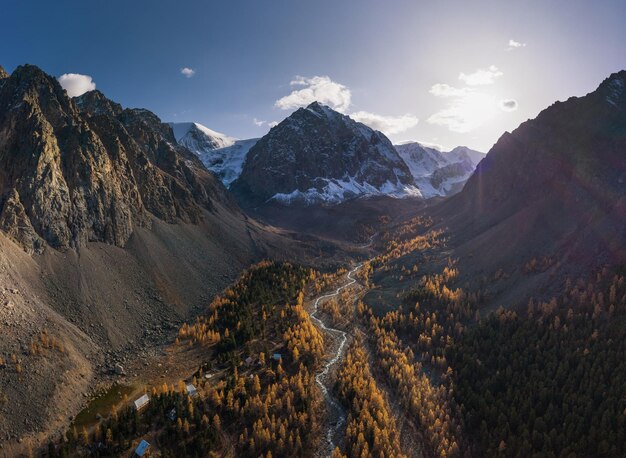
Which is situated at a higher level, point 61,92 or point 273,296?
point 61,92

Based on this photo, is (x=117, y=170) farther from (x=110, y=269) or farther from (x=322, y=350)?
(x=322, y=350)

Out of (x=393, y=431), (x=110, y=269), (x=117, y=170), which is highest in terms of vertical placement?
(x=117, y=170)

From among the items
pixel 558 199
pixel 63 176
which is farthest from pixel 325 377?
pixel 558 199

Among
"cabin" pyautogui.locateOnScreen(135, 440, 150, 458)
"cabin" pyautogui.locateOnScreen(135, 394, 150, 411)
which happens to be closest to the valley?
"cabin" pyautogui.locateOnScreen(135, 394, 150, 411)

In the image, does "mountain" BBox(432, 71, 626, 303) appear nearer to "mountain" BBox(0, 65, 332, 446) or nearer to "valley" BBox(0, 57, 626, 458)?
"valley" BBox(0, 57, 626, 458)

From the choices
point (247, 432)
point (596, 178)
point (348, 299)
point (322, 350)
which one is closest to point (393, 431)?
point (247, 432)

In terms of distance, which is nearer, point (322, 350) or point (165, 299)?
point (322, 350)
